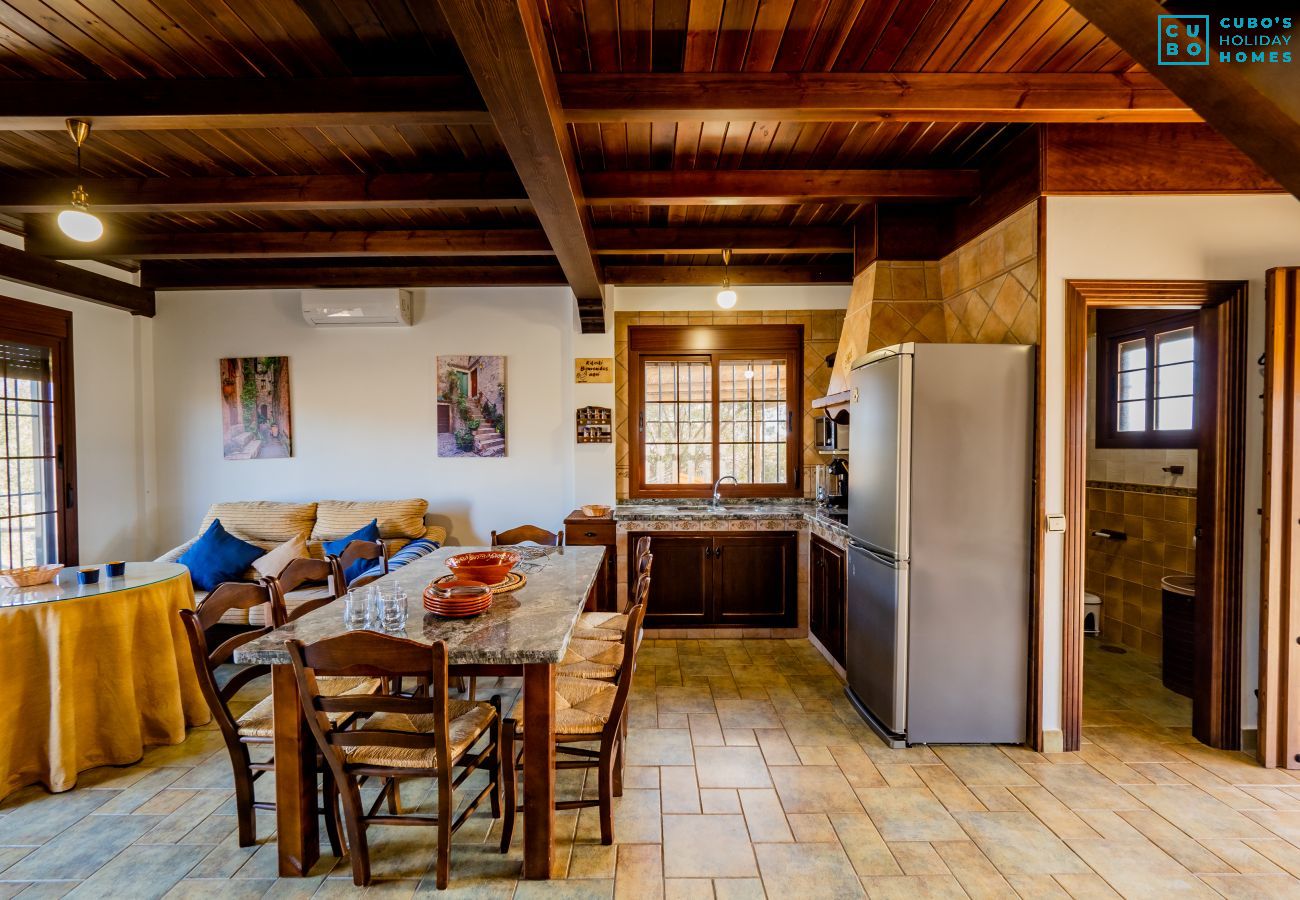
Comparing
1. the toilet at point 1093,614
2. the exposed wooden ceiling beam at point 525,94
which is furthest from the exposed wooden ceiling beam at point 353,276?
the toilet at point 1093,614

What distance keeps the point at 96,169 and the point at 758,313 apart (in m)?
4.25

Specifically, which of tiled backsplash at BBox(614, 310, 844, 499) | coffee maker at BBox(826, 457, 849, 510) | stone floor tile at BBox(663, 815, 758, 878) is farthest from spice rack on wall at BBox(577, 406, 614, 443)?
stone floor tile at BBox(663, 815, 758, 878)

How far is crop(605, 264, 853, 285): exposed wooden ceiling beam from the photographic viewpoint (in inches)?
184

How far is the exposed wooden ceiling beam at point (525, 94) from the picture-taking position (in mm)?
1513

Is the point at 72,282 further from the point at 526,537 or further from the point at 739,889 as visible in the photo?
the point at 739,889

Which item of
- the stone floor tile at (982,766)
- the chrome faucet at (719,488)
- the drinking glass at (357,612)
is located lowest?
the stone floor tile at (982,766)

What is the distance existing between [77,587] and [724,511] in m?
3.67

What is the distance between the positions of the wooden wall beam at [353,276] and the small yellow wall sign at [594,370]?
663 millimetres

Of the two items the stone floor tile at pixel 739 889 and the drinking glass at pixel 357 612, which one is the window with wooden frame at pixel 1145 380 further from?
the drinking glass at pixel 357 612

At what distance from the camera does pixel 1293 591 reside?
2518mm

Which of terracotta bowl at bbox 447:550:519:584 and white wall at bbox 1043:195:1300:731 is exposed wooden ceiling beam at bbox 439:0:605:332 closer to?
terracotta bowl at bbox 447:550:519:584

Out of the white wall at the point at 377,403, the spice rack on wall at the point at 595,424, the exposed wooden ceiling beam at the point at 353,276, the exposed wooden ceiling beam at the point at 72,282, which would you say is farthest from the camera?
the white wall at the point at 377,403

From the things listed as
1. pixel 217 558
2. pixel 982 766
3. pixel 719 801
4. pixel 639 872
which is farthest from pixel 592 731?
pixel 217 558

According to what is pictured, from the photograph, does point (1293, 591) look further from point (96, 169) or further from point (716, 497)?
point (96, 169)
